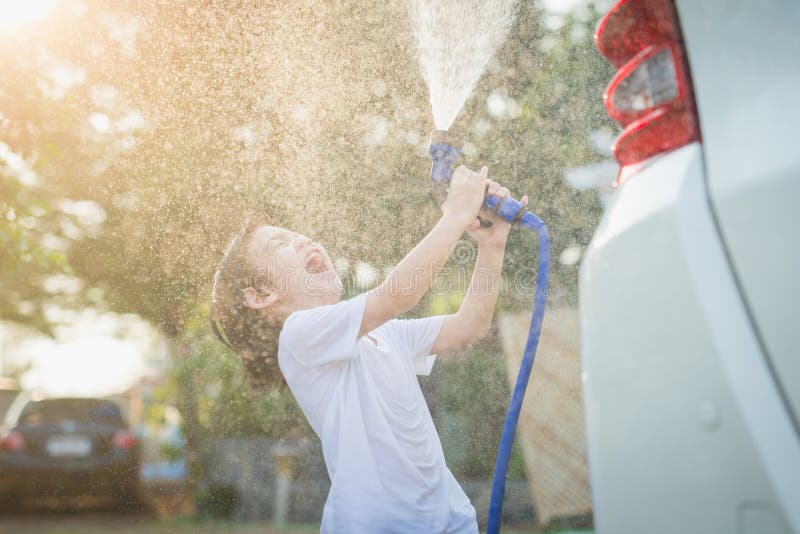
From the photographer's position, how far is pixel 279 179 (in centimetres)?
458

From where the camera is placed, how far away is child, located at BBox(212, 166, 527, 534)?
1.55 meters

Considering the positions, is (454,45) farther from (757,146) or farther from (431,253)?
(757,146)

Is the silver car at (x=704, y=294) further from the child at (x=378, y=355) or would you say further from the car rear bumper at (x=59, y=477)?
the car rear bumper at (x=59, y=477)

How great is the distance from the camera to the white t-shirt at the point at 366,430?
155 centimetres

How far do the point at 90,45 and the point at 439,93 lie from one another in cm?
438

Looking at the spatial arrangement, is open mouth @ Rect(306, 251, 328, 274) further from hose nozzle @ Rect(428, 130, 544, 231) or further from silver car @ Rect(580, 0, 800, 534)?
silver car @ Rect(580, 0, 800, 534)

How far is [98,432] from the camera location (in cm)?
587

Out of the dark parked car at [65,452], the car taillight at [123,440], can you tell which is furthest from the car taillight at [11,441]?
the car taillight at [123,440]

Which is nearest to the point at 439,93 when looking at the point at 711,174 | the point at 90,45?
the point at 711,174

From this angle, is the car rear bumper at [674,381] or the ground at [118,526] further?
the ground at [118,526]

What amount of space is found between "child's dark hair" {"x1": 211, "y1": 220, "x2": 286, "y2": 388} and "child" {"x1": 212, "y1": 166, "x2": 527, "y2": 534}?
15 mm

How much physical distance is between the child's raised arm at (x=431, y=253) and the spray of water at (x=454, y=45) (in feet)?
1.48

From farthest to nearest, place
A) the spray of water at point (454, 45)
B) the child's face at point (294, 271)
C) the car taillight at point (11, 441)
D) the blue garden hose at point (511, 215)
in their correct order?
the car taillight at point (11, 441) → the spray of water at point (454, 45) → the child's face at point (294, 271) → the blue garden hose at point (511, 215)

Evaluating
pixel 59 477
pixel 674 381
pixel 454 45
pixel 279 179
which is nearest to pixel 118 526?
pixel 59 477
